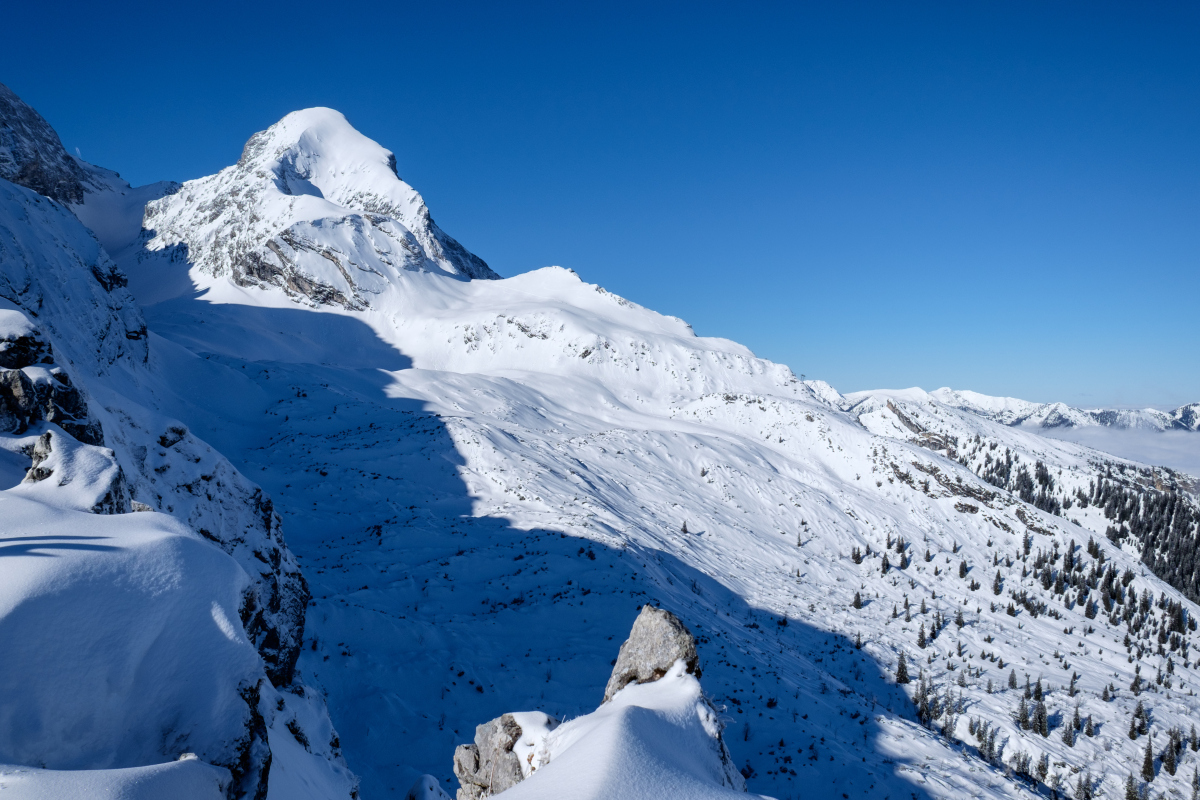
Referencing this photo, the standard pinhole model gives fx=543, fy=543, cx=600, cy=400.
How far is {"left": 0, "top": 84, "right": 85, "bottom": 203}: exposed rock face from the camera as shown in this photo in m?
94.7

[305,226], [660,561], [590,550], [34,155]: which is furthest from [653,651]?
[34,155]

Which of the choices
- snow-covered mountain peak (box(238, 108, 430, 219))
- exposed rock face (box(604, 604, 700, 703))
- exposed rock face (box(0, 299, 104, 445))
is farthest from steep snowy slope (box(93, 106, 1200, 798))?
snow-covered mountain peak (box(238, 108, 430, 219))

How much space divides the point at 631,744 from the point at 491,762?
3039mm

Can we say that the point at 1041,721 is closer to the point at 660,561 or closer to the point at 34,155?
the point at 660,561

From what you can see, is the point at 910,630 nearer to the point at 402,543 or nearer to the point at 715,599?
the point at 715,599

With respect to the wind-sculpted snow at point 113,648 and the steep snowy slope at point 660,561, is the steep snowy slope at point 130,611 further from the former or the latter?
the steep snowy slope at point 660,561

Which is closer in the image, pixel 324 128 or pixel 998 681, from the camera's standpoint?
pixel 998 681

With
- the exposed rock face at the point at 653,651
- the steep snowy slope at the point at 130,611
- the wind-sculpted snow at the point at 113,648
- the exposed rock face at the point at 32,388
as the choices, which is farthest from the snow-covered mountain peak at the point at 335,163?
the exposed rock face at the point at 653,651

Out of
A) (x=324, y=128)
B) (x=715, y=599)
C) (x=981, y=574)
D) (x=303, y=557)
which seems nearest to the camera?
(x=303, y=557)

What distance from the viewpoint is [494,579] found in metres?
21.0

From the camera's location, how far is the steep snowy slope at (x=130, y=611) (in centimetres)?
526

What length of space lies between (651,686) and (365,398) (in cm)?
4064

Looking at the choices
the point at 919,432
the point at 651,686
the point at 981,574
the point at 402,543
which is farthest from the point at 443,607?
the point at 919,432

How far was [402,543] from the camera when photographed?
22891 mm
